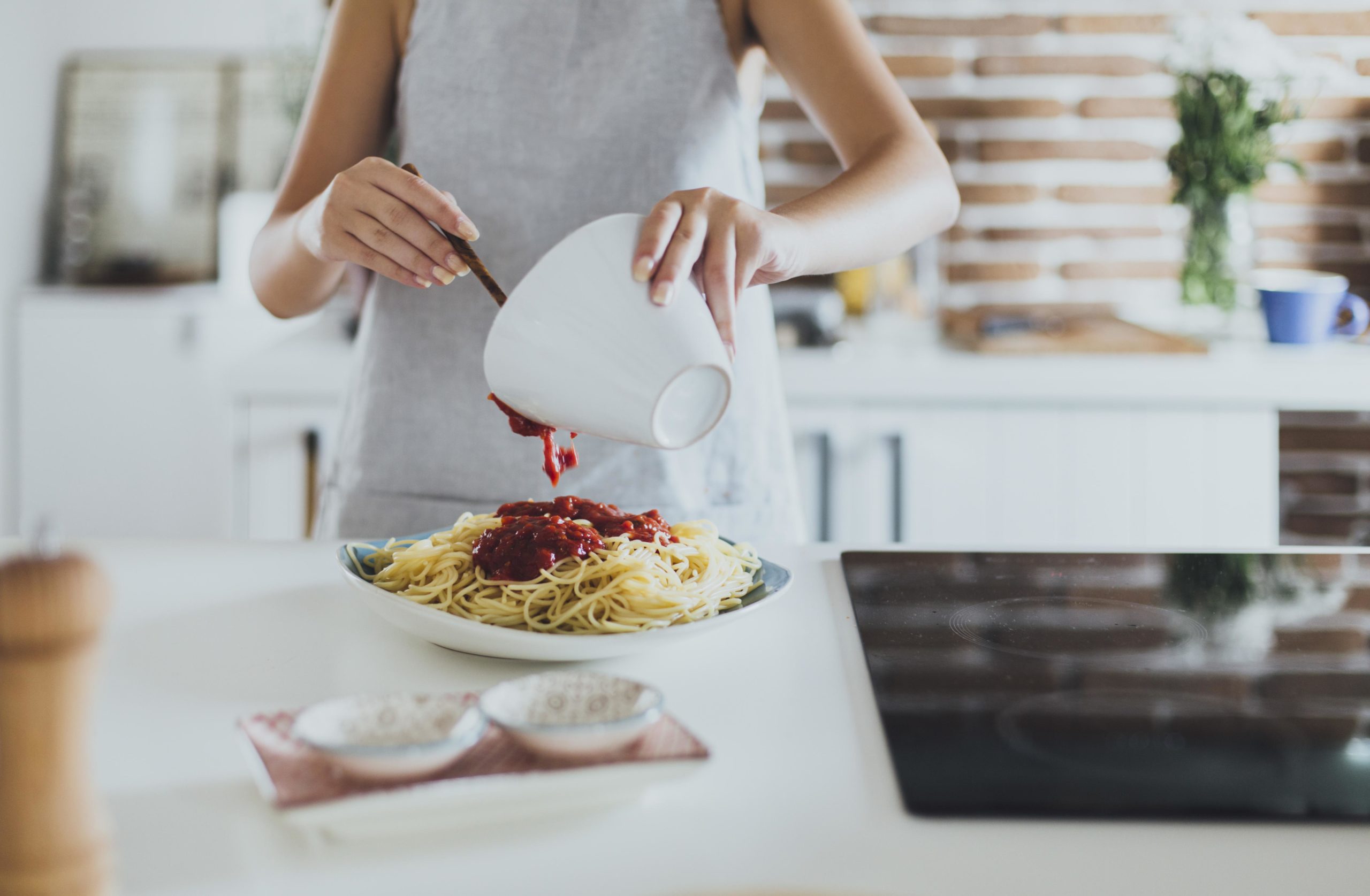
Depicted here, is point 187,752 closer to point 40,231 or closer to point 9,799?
point 9,799

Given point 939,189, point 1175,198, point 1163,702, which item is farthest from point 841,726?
point 1175,198

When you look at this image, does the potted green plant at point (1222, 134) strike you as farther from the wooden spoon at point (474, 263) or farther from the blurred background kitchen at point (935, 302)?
the wooden spoon at point (474, 263)

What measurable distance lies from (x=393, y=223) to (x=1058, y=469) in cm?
139

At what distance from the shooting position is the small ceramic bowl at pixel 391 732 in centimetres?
49

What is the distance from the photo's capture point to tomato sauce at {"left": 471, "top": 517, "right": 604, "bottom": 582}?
78 cm

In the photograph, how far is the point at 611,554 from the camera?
799mm

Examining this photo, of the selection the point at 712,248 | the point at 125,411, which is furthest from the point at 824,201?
the point at 125,411

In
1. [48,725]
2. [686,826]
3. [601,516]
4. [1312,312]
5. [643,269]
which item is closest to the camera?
[48,725]

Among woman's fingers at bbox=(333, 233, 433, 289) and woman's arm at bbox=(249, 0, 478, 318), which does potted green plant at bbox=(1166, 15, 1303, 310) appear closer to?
woman's arm at bbox=(249, 0, 478, 318)

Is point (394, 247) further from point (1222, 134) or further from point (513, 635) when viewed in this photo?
point (1222, 134)

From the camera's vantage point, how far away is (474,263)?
0.76 metres

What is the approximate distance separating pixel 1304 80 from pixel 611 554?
6.91 feet

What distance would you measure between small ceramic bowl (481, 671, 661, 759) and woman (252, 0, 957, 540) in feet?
1.95

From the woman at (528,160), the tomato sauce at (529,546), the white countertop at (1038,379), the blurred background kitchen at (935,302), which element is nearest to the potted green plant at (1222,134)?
the blurred background kitchen at (935,302)
